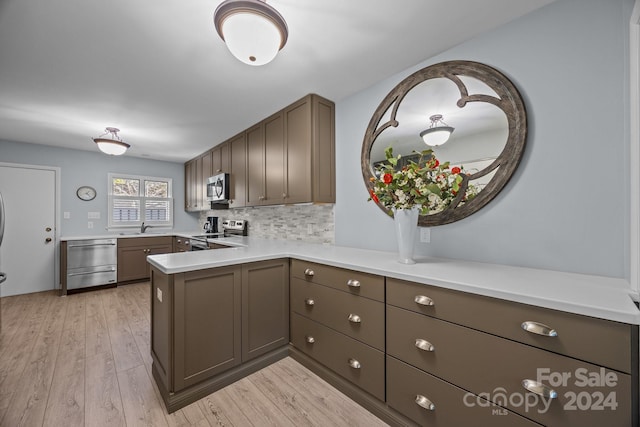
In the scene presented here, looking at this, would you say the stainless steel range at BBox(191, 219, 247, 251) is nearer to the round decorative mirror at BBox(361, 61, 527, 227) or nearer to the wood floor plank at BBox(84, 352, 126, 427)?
the wood floor plank at BBox(84, 352, 126, 427)

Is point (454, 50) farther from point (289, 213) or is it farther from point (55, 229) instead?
point (55, 229)

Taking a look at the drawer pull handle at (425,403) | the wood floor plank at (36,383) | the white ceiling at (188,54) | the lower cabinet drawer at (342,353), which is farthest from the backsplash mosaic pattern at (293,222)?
the wood floor plank at (36,383)

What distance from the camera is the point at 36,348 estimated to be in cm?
228

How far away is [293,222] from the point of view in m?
3.26

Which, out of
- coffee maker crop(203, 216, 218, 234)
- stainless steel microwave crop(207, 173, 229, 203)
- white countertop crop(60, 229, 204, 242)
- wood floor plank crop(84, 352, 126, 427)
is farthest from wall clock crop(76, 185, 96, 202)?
wood floor plank crop(84, 352, 126, 427)

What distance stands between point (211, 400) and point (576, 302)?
2.09 m

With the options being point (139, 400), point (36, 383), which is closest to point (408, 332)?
point (139, 400)

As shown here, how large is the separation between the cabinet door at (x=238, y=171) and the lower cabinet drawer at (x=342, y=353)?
206 cm

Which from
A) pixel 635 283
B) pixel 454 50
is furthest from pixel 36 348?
pixel 454 50

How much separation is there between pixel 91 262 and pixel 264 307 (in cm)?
395

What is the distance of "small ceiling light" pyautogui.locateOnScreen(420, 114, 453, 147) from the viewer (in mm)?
1839

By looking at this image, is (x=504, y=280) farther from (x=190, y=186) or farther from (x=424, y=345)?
(x=190, y=186)

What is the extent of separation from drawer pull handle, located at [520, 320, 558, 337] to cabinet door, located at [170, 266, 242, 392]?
173 cm

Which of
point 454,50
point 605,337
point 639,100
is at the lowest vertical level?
point 605,337
